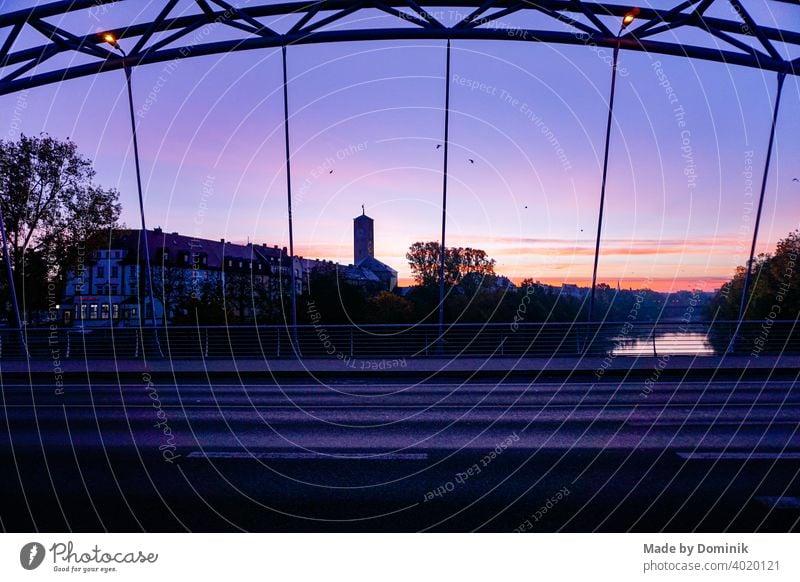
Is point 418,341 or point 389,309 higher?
point 389,309

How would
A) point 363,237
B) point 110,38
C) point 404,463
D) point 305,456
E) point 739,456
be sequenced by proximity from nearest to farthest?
point 404,463 < point 739,456 < point 305,456 < point 110,38 < point 363,237

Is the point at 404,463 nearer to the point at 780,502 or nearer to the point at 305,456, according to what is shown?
the point at 305,456

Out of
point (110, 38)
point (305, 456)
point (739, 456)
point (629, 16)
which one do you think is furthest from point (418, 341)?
point (110, 38)

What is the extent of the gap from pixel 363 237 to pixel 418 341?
276 inches

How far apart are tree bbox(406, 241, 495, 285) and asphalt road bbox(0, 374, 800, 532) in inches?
416

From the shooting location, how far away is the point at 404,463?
6.27 meters

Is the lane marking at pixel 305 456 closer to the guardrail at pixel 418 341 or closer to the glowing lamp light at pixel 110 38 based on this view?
the guardrail at pixel 418 341

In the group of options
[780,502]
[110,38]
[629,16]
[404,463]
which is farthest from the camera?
[110,38]

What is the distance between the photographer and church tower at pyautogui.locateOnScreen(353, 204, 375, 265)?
854 inches

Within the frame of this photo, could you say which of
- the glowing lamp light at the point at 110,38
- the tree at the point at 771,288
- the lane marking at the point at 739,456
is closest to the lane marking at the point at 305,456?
the lane marking at the point at 739,456

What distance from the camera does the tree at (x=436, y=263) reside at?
70.6ft

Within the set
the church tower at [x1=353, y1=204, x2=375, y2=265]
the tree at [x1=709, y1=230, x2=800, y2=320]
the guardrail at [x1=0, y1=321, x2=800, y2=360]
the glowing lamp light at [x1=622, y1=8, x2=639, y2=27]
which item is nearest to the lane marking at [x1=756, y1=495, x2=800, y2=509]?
the guardrail at [x1=0, y1=321, x2=800, y2=360]
